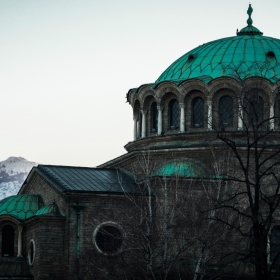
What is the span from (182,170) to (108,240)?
397cm

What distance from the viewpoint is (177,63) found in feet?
126

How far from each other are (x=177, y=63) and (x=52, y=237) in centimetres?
1063

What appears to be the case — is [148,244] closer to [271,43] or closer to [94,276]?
[94,276]

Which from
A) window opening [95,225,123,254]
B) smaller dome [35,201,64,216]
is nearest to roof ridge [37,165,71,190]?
smaller dome [35,201,64,216]

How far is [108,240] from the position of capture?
31812mm

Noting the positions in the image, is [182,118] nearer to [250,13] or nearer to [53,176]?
[53,176]

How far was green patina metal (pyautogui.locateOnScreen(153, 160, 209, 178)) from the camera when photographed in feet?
108

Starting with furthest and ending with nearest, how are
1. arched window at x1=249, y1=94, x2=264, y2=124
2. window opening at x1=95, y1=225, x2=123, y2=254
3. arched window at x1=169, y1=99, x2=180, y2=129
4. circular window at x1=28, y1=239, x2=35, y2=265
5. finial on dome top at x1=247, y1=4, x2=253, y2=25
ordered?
finial on dome top at x1=247, y1=4, x2=253, y2=25 < arched window at x1=169, y1=99, x2=180, y2=129 < circular window at x1=28, y1=239, x2=35, y2=265 < window opening at x1=95, y1=225, x2=123, y2=254 < arched window at x1=249, y1=94, x2=264, y2=124

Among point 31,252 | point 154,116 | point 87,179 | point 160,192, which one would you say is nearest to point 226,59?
point 154,116

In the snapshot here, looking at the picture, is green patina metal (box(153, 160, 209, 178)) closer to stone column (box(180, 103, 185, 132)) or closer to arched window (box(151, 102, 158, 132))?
stone column (box(180, 103, 185, 132))

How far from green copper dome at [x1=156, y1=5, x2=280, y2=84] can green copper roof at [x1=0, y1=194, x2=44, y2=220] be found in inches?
296

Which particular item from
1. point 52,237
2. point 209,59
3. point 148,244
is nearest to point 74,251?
point 52,237

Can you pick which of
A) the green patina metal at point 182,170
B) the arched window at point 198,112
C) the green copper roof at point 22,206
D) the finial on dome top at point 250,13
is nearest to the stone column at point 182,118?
the arched window at point 198,112

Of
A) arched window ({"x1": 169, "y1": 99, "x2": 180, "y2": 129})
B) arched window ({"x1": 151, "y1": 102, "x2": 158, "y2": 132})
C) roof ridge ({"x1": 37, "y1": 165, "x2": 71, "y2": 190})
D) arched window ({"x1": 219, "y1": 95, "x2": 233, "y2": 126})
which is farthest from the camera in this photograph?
arched window ({"x1": 151, "y1": 102, "x2": 158, "y2": 132})
